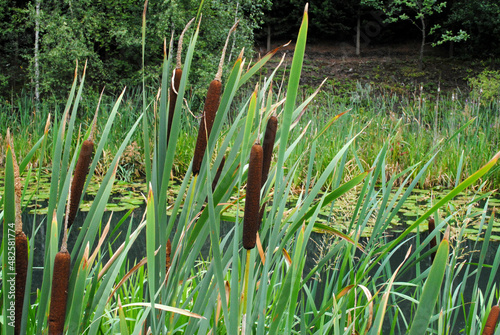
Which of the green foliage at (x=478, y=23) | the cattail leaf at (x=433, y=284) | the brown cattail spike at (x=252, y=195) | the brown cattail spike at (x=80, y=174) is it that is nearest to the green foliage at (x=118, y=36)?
the brown cattail spike at (x=80, y=174)

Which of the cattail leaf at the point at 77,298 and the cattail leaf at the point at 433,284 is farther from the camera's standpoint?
the cattail leaf at the point at 77,298

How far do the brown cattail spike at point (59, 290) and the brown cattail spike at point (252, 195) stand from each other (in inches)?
7.3

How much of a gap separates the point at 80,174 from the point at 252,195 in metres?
0.22

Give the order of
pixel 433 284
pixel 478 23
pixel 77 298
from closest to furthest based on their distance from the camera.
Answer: pixel 433 284, pixel 77 298, pixel 478 23

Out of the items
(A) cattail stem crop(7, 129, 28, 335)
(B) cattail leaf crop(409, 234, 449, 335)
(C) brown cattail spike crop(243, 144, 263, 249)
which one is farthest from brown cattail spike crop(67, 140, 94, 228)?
(B) cattail leaf crop(409, 234, 449, 335)

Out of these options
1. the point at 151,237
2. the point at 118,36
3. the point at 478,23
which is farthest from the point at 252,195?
the point at 478,23

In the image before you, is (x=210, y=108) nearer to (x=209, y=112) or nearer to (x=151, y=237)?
(x=209, y=112)

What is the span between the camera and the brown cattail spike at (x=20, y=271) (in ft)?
1.38

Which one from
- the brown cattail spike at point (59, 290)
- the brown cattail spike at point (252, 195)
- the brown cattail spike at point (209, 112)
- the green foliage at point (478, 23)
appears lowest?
the brown cattail spike at point (59, 290)

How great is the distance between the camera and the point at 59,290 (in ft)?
1.37

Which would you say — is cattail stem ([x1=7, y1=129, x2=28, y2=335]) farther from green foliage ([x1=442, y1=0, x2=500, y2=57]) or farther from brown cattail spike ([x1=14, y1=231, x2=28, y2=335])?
green foliage ([x1=442, y1=0, x2=500, y2=57])

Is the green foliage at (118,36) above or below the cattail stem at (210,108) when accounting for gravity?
above

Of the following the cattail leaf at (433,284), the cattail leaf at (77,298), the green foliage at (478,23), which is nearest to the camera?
the cattail leaf at (433,284)

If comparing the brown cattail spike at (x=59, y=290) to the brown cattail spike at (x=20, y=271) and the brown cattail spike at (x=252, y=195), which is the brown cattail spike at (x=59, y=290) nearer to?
the brown cattail spike at (x=20, y=271)
